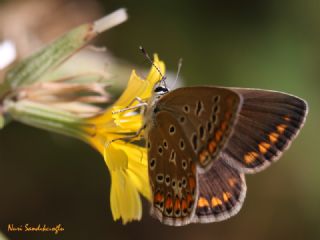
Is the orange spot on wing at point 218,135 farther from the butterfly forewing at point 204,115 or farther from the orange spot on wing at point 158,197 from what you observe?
the orange spot on wing at point 158,197

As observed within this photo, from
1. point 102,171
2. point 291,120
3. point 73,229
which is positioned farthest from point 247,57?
point 291,120

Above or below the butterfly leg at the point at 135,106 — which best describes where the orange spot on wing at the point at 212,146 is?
below

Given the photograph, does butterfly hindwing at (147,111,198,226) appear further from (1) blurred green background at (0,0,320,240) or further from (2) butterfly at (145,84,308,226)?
(1) blurred green background at (0,0,320,240)

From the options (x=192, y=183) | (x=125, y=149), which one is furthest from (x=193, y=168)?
(x=125, y=149)

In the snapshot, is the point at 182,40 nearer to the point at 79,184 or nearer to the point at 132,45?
the point at 132,45

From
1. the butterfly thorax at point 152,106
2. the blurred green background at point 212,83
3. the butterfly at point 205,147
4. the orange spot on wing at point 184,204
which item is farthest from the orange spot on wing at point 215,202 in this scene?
the blurred green background at point 212,83
